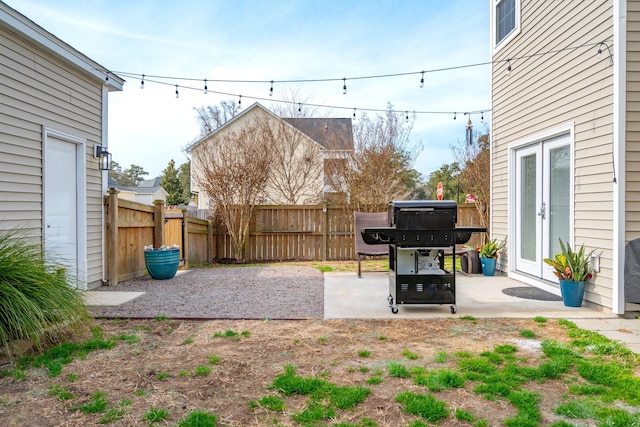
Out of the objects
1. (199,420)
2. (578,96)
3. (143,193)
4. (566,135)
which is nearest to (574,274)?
(566,135)

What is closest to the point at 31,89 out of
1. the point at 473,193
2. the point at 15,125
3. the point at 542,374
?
the point at 15,125

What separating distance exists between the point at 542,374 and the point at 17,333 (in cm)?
352

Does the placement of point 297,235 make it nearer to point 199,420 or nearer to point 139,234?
point 139,234

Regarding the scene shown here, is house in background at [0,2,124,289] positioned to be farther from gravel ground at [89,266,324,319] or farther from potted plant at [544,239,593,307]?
potted plant at [544,239,593,307]

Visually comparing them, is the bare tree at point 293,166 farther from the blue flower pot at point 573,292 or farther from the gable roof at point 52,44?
the blue flower pot at point 573,292

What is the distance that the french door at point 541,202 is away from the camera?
5.21 m

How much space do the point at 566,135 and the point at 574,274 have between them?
1.68m

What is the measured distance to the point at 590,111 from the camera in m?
4.55

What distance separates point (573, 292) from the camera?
452cm

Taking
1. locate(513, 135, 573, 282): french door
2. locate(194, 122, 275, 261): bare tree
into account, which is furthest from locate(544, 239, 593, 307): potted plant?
locate(194, 122, 275, 261): bare tree

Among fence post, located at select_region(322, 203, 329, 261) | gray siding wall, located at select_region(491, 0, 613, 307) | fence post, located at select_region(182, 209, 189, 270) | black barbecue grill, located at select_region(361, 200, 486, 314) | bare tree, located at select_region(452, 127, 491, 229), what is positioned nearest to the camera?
black barbecue grill, located at select_region(361, 200, 486, 314)

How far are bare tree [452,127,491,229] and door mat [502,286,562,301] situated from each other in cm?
457

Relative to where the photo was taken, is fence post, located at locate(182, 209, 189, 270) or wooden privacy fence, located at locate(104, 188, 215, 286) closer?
wooden privacy fence, located at locate(104, 188, 215, 286)

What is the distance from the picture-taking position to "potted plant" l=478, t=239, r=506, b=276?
22.2ft
